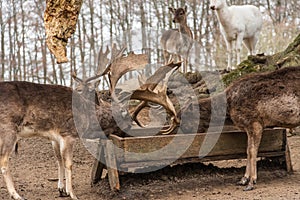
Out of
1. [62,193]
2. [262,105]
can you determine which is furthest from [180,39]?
[62,193]

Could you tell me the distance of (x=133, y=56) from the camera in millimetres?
6250

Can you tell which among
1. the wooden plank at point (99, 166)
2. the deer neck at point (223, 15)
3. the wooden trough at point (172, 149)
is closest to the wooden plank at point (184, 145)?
the wooden trough at point (172, 149)

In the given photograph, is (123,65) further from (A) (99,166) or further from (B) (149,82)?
(A) (99,166)

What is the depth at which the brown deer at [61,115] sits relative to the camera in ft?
18.3

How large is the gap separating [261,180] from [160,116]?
2632 millimetres

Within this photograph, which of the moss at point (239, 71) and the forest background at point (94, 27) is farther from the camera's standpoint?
the forest background at point (94, 27)

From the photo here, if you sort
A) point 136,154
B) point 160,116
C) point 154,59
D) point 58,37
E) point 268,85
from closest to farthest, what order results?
point 136,154
point 268,85
point 58,37
point 160,116
point 154,59

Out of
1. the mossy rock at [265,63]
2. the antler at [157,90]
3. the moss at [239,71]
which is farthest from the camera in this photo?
the moss at [239,71]

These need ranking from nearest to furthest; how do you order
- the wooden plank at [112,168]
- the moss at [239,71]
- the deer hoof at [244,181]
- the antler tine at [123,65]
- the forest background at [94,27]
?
the wooden plank at [112,168] < the deer hoof at [244,181] < the antler tine at [123,65] < the moss at [239,71] < the forest background at [94,27]

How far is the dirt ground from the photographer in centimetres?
548

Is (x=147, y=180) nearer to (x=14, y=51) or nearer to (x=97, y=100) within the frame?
(x=97, y=100)

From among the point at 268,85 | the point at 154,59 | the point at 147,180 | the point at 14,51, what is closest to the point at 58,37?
the point at 147,180

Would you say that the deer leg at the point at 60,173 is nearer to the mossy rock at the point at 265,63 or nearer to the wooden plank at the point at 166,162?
the wooden plank at the point at 166,162

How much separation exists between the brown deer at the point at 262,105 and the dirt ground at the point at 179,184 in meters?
0.35
